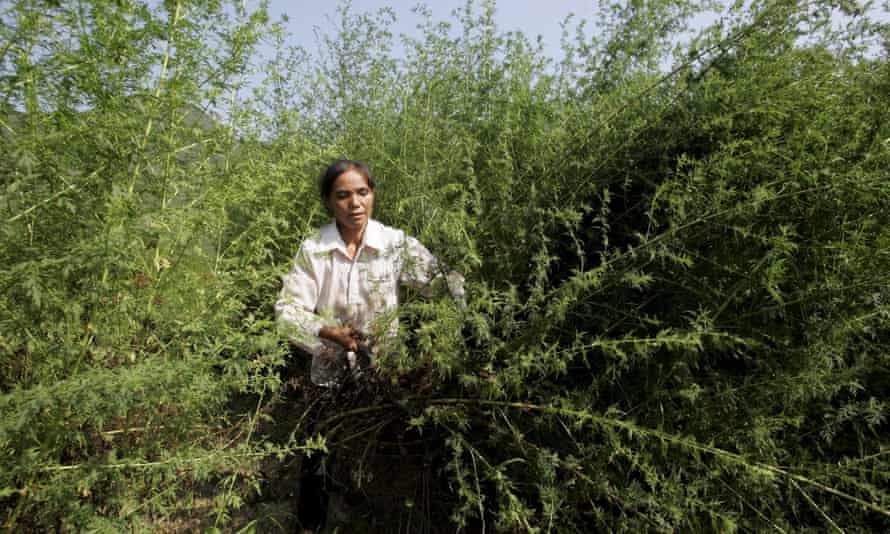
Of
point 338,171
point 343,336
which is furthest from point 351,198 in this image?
point 343,336

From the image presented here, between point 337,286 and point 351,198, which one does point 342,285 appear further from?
point 351,198

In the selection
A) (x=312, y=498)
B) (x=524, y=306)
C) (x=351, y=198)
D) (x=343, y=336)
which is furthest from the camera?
(x=351, y=198)

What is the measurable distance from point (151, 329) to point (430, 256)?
940 mm

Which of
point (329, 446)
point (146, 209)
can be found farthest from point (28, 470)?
point (329, 446)

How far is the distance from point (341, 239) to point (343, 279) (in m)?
0.17

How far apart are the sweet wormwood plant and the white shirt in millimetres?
→ 161

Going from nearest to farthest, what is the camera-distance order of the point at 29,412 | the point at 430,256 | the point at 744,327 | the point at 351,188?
the point at 29,412 < the point at 744,327 < the point at 430,256 < the point at 351,188

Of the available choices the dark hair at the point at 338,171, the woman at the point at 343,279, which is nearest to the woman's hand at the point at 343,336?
the woman at the point at 343,279

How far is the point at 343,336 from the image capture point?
1801mm

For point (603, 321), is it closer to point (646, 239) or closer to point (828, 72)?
point (646, 239)

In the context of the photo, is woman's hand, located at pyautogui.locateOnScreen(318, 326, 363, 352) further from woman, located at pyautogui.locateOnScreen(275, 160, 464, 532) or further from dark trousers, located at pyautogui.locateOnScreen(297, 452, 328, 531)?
dark trousers, located at pyautogui.locateOnScreen(297, 452, 328, 531)

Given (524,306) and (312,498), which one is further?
(312,498)

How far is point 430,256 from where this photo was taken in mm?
1857

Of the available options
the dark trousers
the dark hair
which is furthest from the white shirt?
the dark trousers
